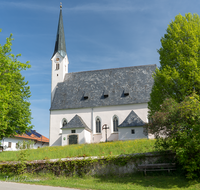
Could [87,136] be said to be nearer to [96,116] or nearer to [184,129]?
[96,116]

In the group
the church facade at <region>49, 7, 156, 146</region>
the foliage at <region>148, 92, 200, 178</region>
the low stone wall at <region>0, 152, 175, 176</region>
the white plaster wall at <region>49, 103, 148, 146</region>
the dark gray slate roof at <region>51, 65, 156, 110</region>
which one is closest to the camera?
the foliage at <region>148, 92, 200, 178</region>

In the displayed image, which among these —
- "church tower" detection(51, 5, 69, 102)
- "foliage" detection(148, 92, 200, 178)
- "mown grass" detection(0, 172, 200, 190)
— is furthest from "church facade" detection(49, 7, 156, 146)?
"foliage" detection(148, 92, 200, 178)

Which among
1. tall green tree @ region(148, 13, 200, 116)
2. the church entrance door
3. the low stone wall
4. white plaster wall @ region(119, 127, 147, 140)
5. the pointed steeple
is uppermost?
the pointed steeple

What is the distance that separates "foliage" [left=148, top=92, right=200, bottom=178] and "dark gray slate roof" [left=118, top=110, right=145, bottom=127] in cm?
1705

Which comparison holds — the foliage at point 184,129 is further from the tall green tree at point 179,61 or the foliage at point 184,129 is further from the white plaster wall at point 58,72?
the white plaster wall at point 58,72

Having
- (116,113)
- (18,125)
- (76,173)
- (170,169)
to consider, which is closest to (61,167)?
(76,173)

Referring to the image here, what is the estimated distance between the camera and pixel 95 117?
3219cm

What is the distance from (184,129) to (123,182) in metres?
4.01

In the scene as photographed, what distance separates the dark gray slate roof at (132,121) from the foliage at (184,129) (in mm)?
17053

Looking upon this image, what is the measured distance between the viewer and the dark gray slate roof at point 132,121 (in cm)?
2833

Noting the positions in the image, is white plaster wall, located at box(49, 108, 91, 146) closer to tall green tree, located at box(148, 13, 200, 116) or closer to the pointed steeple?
the pointed steeple

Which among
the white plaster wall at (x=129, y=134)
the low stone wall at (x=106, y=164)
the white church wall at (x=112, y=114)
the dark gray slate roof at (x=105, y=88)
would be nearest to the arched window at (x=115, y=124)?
the white church wall at (x=112, y=114)

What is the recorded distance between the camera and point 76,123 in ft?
100

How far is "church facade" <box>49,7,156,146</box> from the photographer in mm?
29828
